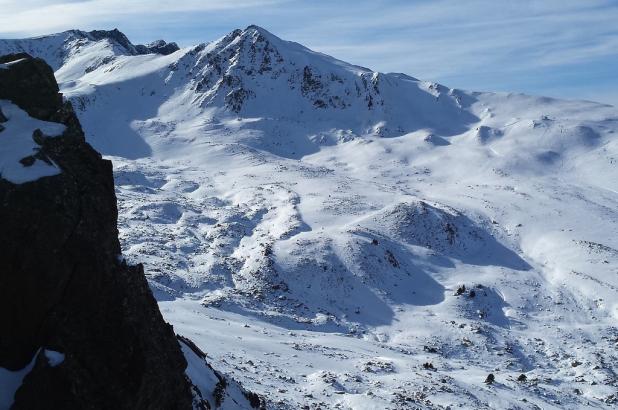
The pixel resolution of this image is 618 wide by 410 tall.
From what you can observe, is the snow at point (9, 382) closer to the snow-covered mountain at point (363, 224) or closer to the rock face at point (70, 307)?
the rock face at point (70, 307)

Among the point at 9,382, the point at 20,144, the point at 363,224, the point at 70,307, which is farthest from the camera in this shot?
the point at 363,224

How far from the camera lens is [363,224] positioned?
58.3 meters

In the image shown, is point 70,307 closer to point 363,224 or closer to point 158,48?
point 363,224

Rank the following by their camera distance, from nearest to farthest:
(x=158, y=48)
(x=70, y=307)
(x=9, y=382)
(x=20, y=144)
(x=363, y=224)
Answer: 1. (x=9, y=382)
2. (x=70, y=307)
3. (x=20, y=144)
4. (x=363, y=224)
5. (x=158, y=48)

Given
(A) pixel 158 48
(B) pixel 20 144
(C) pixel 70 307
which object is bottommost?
(C) pixel 70 307

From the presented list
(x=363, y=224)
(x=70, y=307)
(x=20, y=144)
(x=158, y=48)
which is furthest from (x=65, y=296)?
(x=158, y=48)

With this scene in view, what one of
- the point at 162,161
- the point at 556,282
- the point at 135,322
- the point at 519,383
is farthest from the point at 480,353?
the point at 162,161

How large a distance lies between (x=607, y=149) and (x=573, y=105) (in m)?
32.5

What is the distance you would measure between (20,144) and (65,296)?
4.01 metres

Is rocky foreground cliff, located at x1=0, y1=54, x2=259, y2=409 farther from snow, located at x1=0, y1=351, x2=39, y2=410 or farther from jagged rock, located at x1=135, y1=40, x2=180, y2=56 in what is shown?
jagged rock, located at x1=135, y1=40, x2=180, y2=56

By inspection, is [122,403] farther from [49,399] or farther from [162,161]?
[162,161]

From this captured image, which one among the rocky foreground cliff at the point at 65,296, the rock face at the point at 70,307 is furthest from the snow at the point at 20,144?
the rock face at the point at 70,307

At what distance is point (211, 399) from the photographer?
1762cm

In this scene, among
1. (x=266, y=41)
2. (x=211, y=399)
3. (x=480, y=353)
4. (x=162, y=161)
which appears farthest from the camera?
(x=266, y=41)
